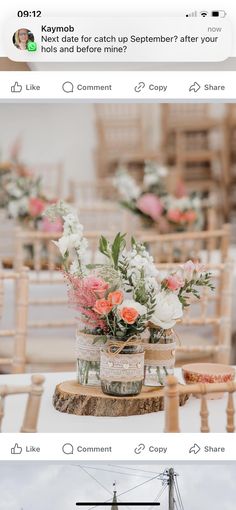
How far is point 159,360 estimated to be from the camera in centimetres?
112

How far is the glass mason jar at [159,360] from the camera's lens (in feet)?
3.66

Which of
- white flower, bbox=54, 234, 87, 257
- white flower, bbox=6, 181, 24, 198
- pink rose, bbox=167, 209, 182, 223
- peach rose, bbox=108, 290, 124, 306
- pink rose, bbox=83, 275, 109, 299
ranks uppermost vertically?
white flower, bbox=6, 181, 24, 198

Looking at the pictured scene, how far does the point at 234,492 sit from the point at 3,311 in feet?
3.93

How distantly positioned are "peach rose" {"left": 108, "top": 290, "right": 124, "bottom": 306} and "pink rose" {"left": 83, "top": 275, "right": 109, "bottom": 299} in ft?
0.06

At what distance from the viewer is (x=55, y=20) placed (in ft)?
3.44

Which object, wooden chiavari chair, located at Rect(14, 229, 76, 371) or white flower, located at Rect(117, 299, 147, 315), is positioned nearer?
white flower, located at Rect(117, 299, 147, 315)

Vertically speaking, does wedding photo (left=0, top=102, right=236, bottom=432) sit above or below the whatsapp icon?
below

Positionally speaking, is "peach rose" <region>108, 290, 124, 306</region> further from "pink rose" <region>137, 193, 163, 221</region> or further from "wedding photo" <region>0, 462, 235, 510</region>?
"pink rose" <region>137, 193, 163, 221</region>

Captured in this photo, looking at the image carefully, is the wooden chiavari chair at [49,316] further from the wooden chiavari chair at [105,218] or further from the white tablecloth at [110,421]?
the white tablecloth at [110,421]

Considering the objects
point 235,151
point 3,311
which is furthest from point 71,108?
point 3,311

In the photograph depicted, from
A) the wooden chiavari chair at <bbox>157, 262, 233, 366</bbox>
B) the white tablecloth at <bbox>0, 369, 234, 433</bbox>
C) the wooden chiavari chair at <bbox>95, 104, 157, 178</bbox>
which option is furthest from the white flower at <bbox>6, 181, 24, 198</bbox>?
the wooden chiavari chair at <bbox>95, 104, 157, 178</bbox>

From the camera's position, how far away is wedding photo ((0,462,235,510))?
1031mm

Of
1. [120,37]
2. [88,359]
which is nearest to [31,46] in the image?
[120,37]

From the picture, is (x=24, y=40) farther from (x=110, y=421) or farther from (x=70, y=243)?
(x=110, y=421)
